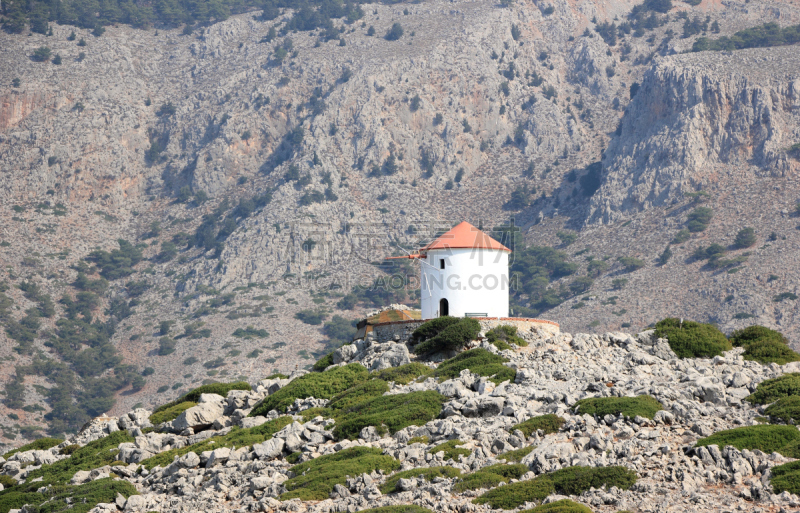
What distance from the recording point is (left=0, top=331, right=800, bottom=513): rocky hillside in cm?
2020

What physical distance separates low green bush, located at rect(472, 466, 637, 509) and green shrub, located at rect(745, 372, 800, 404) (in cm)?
664

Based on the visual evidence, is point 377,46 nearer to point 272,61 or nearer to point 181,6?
point 272,61

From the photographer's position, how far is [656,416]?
76.0 ft

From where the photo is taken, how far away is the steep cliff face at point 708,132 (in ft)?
394

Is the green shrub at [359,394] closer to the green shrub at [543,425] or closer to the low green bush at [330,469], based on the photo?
the low green bush at [330,469]

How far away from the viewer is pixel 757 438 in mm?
21141

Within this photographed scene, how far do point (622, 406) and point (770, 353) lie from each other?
12.0m

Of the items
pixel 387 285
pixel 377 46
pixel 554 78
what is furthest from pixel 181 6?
pixel 387 285

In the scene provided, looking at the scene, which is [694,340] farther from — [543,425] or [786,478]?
[786,478]

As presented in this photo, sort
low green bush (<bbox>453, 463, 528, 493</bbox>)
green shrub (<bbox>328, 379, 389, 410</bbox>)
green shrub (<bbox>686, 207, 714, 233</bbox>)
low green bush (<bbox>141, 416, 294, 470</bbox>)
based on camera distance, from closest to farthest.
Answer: low green bush (<bbox>453, 463, 528, 493</bbox>) < low green bush (<bbox>141, 416, 294, 470</bbox>) < green shrub (<bbox>328, 379, 389, 410</bbox>) < green shrub (<bbox>686, 207, 714, 233</bbox>)

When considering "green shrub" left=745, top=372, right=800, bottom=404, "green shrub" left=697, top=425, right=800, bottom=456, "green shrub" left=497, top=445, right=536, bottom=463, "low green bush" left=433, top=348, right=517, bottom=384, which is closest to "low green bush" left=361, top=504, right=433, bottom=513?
"green shrub" left=497, top=445, right=536, bottom=463

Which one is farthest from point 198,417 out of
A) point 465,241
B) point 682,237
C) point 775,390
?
point 682,237

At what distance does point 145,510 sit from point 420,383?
11.1 m

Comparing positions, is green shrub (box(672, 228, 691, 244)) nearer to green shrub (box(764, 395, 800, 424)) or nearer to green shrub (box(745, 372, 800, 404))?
green shrub (box(745, 372, 800, 404))
